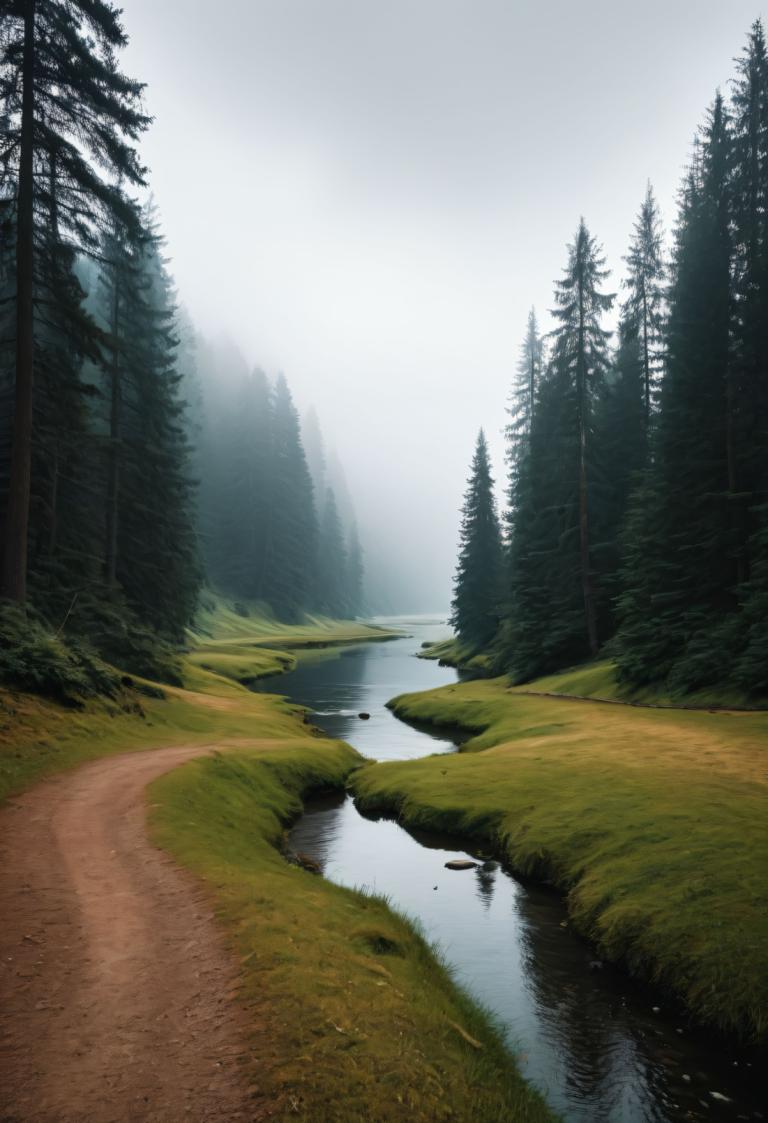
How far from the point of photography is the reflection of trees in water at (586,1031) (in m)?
7.12

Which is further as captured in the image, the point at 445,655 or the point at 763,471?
the point at 445,655

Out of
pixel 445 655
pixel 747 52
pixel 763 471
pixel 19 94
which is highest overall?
pixel 747 52

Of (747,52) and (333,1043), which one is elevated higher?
(747,52)

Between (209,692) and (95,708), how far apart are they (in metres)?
14.8

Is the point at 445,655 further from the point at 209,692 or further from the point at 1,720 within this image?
the point at 1,720

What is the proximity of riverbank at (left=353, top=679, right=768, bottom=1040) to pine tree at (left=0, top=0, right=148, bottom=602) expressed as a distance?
16.0 m

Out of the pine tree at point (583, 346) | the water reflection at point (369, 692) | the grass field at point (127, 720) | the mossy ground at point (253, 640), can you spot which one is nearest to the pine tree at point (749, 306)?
the pine tree at point (583, 346)

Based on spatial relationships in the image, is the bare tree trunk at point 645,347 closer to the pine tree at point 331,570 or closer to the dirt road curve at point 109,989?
the dirt road curve at point 109,989

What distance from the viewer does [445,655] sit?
69938 millimetres

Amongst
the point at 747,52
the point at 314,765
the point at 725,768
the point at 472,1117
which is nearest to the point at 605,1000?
the point at 472,1117

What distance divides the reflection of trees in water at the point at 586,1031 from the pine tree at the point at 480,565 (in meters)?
50.8

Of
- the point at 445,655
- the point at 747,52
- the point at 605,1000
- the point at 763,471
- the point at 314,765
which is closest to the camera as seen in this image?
the point at 605,1000

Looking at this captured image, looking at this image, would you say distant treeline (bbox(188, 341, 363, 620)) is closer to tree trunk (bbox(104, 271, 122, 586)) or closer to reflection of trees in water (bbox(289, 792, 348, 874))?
tree trunk (bbox(104, 271, 122, 586))

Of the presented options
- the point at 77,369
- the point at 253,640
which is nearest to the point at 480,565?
the point at 253,640
